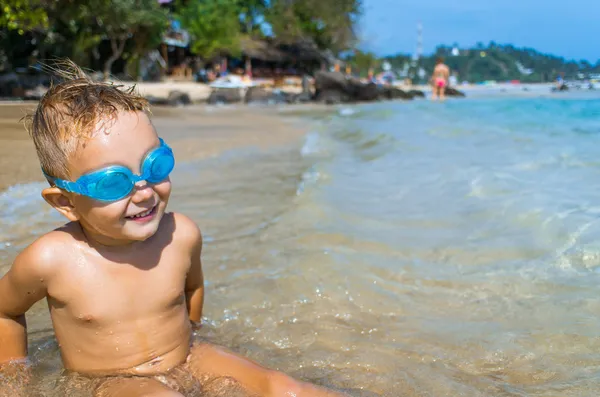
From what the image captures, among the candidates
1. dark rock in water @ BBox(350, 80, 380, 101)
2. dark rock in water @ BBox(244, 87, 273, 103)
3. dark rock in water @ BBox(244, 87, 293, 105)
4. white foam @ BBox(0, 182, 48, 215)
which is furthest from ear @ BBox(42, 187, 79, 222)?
dark rock in water @ BBox(350, 80, 380, 101)

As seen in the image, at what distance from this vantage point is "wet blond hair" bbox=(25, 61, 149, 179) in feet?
5.70

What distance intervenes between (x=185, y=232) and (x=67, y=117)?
1.87 feet

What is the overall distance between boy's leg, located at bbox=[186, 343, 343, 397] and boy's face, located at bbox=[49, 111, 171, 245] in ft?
1.65

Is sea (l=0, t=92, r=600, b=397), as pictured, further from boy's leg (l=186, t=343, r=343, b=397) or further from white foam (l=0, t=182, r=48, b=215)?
boy's leg (l=186, t=343, r=343, b=397)

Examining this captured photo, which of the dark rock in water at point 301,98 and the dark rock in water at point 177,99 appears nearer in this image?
the dark rock in water at point 177,99

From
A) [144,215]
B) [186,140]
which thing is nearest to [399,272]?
[144,215]

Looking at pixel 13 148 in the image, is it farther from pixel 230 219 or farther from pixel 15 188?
pixel 230 219

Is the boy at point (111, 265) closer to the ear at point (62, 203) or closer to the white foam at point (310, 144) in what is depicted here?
the ear at point (62, 203)

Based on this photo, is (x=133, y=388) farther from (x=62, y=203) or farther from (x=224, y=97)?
(x=224, y=97)

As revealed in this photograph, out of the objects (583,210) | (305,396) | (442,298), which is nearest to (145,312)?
(305,396)

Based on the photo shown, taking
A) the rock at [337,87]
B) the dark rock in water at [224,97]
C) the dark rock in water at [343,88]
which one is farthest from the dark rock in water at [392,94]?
the dark rock in water at [224,97]

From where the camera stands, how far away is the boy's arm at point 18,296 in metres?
1.81

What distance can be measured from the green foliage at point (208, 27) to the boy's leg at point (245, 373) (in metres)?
33.7

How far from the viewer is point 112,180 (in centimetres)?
171
